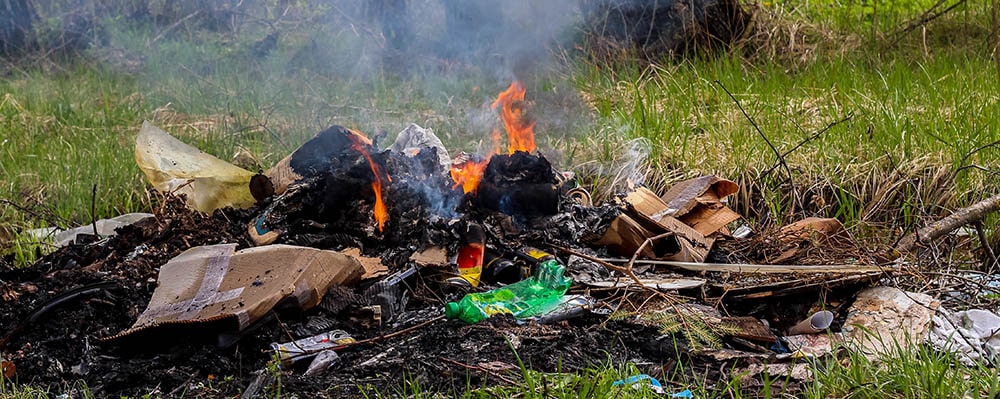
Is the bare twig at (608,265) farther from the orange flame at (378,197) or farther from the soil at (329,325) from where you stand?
the orange flame at (378,197)

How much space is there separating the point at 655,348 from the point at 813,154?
2.58 m

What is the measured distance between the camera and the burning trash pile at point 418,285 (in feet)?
10.9

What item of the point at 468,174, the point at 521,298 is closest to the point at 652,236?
the point at 521,298

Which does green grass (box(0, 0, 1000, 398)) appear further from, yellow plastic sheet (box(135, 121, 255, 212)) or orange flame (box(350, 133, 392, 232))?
orange flame (box(350, 133, 392, 232))

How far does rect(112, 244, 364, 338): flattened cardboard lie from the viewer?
3451 mm

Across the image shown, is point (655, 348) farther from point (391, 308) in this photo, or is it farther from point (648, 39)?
point (648, 39)

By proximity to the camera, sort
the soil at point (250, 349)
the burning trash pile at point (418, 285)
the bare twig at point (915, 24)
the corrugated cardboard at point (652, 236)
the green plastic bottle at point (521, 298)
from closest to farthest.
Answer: the soil at point (250, 349)
the burning trash pile at point (418, 285)
the green plastic bottle at point (521, 298)
the corrugated cardboard at point (652, 236)
the bare twig at point (915, 24)

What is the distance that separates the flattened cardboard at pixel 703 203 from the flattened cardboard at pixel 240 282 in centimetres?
172

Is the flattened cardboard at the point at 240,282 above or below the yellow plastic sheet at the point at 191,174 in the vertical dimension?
above

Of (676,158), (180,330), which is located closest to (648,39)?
(676,158)

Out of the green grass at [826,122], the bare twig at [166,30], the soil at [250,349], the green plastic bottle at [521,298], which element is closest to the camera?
the soil at [250,349]

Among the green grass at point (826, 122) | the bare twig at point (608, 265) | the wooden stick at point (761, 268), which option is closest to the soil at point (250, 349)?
the bare twig at point (608, 265)

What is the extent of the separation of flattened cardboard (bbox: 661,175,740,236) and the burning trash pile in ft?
0.05

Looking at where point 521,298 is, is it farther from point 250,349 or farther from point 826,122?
point 826,122
